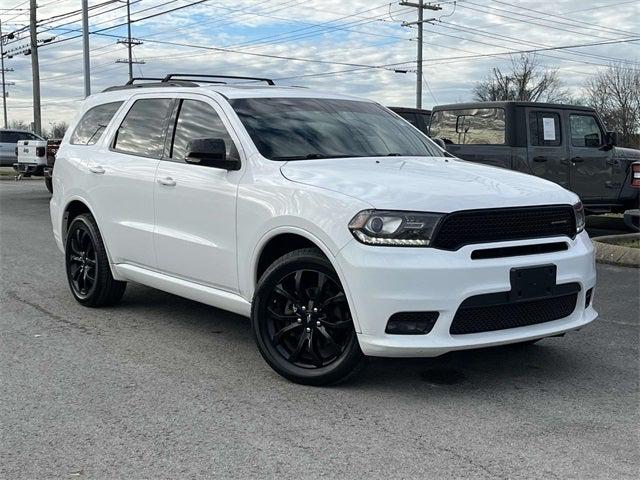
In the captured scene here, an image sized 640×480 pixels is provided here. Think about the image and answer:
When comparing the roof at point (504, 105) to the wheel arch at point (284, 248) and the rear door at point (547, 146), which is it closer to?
the rear door at point (547, 146)

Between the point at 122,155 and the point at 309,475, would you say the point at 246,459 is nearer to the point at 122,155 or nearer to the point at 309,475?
the point at 309,475

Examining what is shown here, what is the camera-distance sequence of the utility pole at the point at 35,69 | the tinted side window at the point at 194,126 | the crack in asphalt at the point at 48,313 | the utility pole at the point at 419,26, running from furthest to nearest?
the utility pole at the point at 419,26
the utility pole at the point at 35,69
the crack in asphalt at the point at 48,313
the tinted side window at the point at 194,126

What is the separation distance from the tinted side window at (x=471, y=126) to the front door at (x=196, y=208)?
6.04 m

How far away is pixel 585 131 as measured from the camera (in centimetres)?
1115

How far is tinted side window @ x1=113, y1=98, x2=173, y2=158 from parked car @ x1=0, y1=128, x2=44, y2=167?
25.7 meters

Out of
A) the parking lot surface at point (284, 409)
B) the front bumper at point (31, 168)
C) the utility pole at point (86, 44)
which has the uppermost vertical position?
the utility pole at point (86, 44)

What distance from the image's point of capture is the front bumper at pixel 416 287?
3885mm

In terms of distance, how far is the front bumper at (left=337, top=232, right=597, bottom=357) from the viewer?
12.7ft

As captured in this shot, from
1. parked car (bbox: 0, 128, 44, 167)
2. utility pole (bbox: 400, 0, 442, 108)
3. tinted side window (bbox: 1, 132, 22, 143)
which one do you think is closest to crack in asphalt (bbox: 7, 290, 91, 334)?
parked car (bbox: 0, 128, 44, 167)

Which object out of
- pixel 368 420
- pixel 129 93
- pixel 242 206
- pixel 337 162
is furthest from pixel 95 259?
pixel 368 420

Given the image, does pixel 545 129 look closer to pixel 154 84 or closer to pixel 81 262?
pixel 154 84

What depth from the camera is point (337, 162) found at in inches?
187

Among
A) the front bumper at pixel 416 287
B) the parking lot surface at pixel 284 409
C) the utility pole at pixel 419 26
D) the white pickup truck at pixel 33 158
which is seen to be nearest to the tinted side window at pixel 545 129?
the parking lot surface at pixel 284 409

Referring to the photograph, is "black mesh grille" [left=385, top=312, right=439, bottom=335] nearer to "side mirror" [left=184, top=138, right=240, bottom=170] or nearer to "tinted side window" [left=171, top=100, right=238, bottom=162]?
"side mirror" [left=184, top=138, right=240, bottom=170]
